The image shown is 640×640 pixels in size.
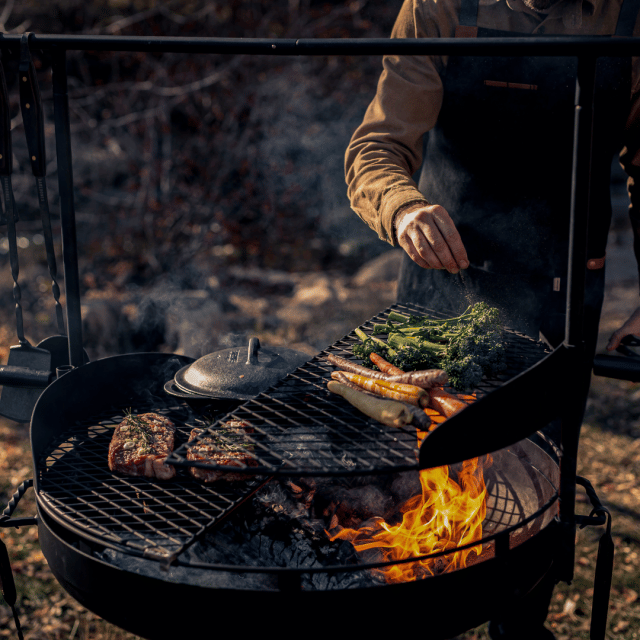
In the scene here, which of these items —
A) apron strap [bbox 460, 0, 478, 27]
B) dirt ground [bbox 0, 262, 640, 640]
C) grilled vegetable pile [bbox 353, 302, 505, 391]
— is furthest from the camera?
dirt ground [bbox 0, 262, 640, 640]

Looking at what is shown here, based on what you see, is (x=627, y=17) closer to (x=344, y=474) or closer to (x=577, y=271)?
(x=577, y=271)

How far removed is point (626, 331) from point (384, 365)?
1.09 metres

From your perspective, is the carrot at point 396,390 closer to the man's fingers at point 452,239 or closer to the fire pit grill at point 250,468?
the fire pit grill at point 250,468

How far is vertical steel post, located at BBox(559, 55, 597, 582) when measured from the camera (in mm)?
1678

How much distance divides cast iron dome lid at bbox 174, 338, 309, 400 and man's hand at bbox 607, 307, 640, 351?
4.27 feet

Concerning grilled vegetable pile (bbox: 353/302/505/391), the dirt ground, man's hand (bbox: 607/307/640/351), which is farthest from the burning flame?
the dirt ground

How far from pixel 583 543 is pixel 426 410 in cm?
280

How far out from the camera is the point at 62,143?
245 centimetres

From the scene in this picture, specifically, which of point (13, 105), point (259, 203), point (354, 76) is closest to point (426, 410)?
point (259, 203)

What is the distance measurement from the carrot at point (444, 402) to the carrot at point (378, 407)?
0.48ft

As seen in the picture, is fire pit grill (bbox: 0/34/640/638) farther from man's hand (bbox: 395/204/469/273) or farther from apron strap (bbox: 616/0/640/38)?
apron strap (bbox: 616/0/640/38)

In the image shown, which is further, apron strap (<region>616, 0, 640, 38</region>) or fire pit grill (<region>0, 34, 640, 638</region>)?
apron strap (<region>616, 0, 640, 38</region>)

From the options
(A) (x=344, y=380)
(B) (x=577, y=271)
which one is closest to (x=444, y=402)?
(A) (x=344, y=380)

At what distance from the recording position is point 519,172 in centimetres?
289
